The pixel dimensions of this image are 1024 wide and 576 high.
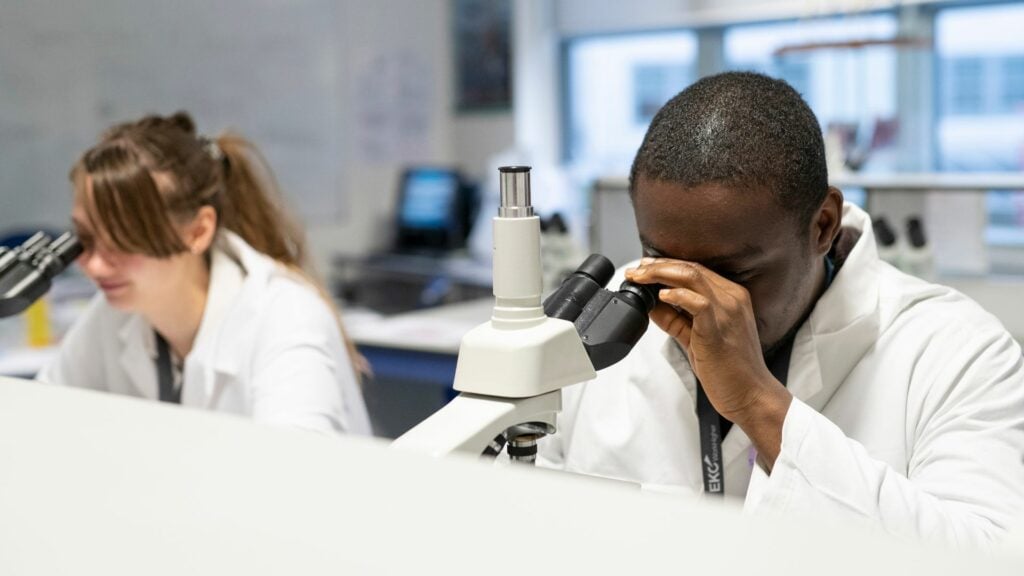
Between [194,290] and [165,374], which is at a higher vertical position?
[194,290]

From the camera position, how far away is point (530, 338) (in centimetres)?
67

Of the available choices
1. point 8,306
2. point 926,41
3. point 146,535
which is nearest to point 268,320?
point 8,306

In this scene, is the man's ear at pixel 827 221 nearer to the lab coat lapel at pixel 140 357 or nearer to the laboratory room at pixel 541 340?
the laboratory room at pixel 541 340

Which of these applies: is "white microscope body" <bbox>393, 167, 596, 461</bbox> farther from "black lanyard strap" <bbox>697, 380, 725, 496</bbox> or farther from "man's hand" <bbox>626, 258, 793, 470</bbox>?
"black lanyard strap" <bbox>697, 380, 725, 496</bbox>

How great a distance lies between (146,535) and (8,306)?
949 millimetres

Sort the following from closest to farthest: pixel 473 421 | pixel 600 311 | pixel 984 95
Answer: pixel 473 421 → pixel 600 311 → pixel 984 95

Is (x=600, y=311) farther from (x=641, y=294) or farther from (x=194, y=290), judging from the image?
(x=194, y=290)

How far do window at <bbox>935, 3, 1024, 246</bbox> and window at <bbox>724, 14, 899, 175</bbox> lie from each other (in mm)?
230

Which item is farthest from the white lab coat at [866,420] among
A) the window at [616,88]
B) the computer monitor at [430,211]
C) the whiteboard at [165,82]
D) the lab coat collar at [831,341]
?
the window at [616,88]

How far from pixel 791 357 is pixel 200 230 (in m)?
1.15

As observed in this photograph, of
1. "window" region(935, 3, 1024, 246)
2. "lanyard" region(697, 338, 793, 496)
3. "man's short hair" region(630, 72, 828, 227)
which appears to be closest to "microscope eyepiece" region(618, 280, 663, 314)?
"man's short hair" region(630, 72, 828, 227)

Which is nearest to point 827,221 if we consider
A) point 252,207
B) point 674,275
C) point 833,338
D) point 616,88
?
point 833,338

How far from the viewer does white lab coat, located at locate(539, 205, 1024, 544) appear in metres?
0.95

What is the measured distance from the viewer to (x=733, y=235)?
1.01m
